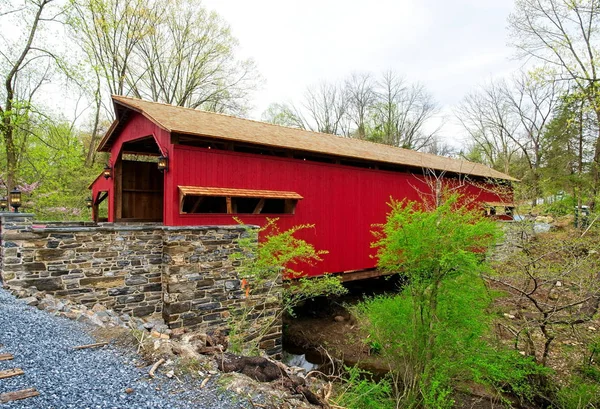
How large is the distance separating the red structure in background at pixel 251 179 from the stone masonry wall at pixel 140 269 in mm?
627

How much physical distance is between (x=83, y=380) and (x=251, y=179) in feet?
15.9

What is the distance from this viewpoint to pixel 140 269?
5.85 metres

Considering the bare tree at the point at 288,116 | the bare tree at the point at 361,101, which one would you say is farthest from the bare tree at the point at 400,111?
the bare tree at the point at 288,116

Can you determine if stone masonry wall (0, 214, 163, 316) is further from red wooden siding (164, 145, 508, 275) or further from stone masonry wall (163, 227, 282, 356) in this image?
red wooden siding (164, 145, 508, 275)

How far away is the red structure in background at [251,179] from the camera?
6.35 metres

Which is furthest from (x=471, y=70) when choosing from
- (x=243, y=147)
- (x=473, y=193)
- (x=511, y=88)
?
(x=243, y=147)

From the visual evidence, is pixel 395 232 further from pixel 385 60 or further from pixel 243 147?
pixel 385 60

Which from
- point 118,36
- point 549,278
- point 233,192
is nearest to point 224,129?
point 233,192

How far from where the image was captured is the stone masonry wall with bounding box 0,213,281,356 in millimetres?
5059

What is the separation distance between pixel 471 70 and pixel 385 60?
6.41 metres

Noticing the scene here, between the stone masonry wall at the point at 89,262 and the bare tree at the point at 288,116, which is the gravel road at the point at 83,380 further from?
the bare tree at the point at 288,116

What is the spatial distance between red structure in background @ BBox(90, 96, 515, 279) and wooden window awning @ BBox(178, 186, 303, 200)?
2 centimetres

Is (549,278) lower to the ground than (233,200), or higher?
lower

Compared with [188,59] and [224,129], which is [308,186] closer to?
[224,129]
